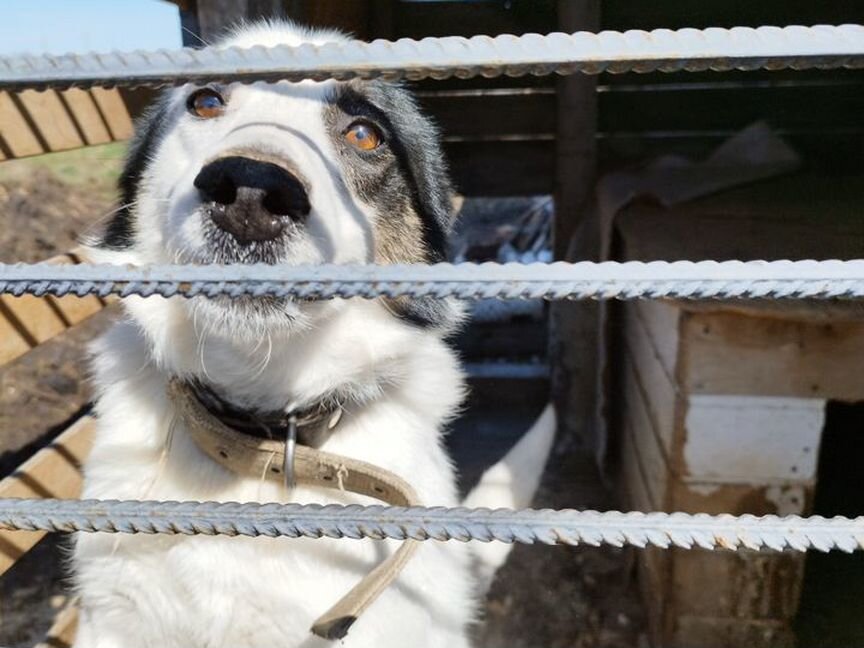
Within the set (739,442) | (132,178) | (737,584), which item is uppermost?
(132,178)

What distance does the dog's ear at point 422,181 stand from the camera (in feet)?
5.40

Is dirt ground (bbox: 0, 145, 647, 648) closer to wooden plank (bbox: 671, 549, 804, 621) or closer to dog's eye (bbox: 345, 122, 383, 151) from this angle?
wooden plank (bbox: 671, 549, 804, 621)

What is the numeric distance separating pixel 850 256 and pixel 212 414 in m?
1.70

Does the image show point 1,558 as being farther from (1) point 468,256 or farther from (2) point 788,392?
(1) point 468,256

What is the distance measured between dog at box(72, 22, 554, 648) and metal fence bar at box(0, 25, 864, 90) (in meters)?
0.33

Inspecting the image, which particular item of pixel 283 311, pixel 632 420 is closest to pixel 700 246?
pixel 632 420

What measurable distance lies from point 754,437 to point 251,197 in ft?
4.74

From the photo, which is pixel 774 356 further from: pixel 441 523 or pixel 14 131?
pixel 14 131

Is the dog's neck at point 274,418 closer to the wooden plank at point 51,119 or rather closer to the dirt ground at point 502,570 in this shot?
the wooden plank at point 51,119

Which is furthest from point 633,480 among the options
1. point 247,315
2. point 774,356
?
point 247,315

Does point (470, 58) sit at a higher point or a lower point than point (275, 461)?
higher

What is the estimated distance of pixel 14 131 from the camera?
5.55 feet

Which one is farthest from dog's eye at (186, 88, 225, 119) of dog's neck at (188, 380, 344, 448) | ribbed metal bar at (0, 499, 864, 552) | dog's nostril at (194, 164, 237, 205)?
ribbed metal bar at (0, 499, 864, 552)

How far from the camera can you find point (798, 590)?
2035 millimetres
